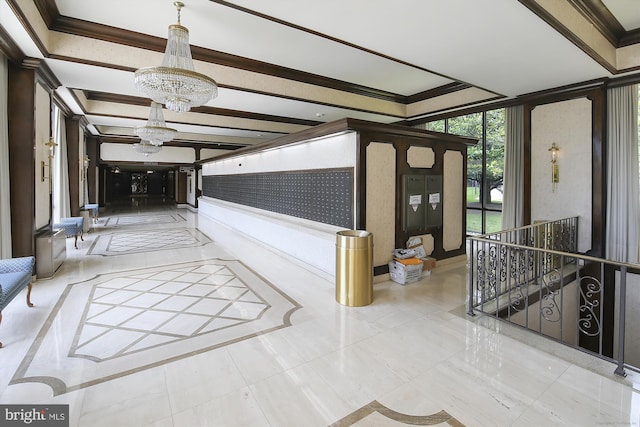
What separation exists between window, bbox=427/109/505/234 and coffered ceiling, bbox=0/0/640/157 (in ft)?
3.13

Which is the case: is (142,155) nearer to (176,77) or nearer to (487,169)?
(176,77)

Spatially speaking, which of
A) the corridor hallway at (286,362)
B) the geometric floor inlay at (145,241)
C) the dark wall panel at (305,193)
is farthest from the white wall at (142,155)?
Result: the corridor hallway at (286,362)

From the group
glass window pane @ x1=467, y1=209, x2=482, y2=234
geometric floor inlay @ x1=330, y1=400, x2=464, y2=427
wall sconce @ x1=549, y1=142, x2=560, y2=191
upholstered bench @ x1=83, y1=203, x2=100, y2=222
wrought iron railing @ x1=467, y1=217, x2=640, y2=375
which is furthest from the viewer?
upholstered bench @ x1=83, y1=203, x2=100, y2=222

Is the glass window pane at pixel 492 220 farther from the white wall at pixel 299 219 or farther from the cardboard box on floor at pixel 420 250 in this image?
the white wall at pixel 299 219

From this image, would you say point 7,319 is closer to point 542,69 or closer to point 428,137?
point 428,137

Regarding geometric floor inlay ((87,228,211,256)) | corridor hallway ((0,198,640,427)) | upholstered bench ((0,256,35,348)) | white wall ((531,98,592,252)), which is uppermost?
white wall ((531,98,592,252))

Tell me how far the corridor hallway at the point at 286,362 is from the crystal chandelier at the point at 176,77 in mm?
2582

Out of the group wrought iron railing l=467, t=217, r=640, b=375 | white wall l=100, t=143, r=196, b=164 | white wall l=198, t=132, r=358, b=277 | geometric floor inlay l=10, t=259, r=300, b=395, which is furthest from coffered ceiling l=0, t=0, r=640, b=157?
white wall l=100, t=143, r=196, b=164

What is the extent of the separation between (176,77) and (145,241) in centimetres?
551

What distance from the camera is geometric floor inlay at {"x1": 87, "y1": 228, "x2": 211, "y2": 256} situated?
6.57m

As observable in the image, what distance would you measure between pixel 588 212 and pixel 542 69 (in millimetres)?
2705

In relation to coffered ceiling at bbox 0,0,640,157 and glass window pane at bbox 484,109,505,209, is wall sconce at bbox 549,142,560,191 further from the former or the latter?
glass window pane at bbox 484,109,505,209

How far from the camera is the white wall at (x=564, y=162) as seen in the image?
5.33 meters

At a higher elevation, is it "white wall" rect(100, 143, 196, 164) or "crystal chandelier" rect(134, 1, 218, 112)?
"white wall" rect(100, 143, 196, 164)
